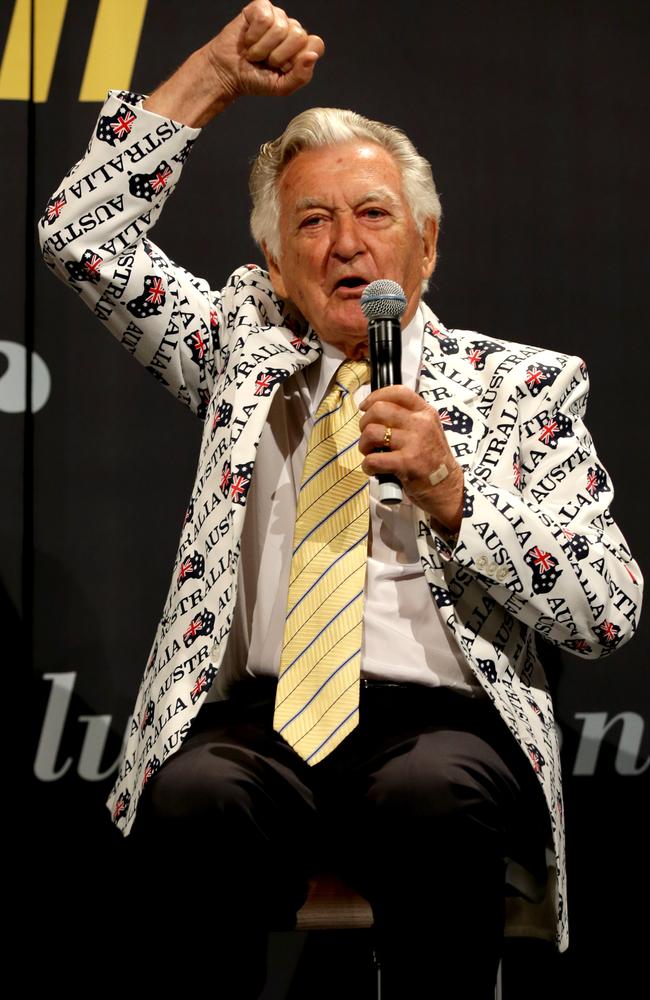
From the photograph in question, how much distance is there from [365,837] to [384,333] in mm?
646

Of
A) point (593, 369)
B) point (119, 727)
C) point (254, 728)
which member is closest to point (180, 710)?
point (254, 728)

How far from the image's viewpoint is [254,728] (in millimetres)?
1718

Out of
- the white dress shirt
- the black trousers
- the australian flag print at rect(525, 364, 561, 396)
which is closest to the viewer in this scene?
the black trousers

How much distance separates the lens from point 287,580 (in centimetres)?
180

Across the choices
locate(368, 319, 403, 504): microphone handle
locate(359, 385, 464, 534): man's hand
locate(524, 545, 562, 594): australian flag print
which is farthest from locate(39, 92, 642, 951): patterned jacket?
locate(368, 319, 403, 504): microphone handle

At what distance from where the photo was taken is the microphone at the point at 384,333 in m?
1.50

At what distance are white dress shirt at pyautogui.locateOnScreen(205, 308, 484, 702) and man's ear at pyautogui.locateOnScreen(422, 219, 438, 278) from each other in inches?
6.7

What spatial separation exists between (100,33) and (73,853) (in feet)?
5.31

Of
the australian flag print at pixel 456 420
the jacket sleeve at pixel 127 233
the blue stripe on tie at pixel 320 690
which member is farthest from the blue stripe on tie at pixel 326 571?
the jacket sleeve at pixel 127 233

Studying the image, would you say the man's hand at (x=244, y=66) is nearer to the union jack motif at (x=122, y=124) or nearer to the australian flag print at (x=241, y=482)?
the union jack motif at (x=122, y=124)

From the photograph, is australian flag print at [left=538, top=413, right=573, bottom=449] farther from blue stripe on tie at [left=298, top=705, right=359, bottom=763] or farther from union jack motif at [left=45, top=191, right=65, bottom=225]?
union jack motif at [left=45, top=191, right=65, bottom=225]

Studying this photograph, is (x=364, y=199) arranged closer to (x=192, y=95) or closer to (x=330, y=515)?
(x=192, y=95)

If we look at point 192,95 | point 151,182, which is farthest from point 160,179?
point 192,95

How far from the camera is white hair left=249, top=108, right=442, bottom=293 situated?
1921 mm
